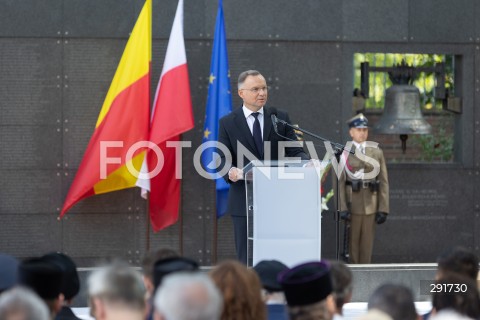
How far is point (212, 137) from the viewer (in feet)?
37.6

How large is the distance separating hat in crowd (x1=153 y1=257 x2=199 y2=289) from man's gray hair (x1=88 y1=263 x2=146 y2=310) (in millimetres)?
632

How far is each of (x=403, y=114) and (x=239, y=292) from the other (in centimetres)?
761

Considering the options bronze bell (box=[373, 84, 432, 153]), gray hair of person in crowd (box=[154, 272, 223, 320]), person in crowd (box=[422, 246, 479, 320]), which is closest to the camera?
gray hair of person in crowd (box=[154, 272, 223, 320])

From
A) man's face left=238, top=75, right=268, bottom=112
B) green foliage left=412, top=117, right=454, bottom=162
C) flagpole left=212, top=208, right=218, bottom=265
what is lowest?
flagpole left=212, top=208, right=218, bottom=265

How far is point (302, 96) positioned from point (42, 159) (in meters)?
2.68

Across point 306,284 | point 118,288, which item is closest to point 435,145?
point 306,284

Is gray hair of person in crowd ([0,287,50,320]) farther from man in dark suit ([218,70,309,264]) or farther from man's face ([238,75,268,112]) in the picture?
man's face ([238,75,268,112])

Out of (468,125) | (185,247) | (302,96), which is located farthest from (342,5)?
(185,247)

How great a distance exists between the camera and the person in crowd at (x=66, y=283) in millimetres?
5718

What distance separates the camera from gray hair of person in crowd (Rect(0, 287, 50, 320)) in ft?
13.7

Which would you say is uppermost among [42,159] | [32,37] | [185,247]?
[32,37]

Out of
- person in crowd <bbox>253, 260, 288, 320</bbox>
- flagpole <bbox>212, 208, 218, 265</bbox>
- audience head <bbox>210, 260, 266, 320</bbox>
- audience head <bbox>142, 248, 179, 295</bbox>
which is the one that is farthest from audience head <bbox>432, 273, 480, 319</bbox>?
flagpole <bbox>212, 208, 218, 265</bbox>

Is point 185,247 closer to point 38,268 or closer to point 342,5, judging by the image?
point 342,5

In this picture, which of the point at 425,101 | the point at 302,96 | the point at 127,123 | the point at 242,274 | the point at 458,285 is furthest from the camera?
the point at 425,101
